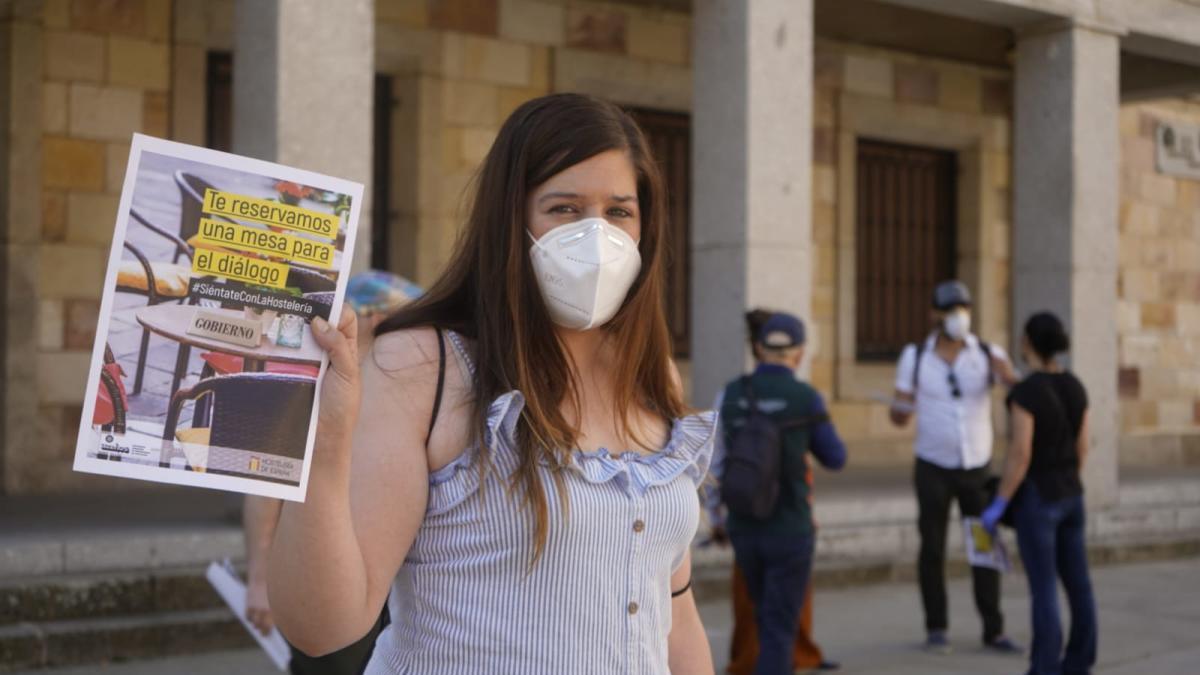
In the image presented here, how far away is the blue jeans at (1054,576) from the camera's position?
22.6 feet

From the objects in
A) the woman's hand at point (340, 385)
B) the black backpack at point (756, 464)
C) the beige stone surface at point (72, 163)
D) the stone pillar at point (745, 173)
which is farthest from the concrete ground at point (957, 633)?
the woman's hand at point (340, 385)

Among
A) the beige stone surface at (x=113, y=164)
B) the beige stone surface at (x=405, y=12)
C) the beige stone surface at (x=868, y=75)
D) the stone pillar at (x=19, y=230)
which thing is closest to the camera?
the stone pillar at (x=19, y=230)

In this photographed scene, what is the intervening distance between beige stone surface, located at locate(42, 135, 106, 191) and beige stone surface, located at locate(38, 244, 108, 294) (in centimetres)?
42

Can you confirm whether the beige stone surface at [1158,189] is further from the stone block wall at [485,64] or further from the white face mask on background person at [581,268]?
the white face mask on background person at [581,268]

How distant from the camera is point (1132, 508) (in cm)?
1189

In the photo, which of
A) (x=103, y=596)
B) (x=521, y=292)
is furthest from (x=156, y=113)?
(x=521, y=292)

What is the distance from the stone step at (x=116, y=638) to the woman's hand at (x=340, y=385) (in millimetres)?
5360

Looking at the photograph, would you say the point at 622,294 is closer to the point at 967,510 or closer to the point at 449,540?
the point at 449,540

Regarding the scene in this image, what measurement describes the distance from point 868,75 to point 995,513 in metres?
7.88

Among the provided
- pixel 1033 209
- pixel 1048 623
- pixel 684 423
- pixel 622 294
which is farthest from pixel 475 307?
pixel 1033 209

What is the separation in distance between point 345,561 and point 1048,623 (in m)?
5.64

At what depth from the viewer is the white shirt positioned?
313 inches

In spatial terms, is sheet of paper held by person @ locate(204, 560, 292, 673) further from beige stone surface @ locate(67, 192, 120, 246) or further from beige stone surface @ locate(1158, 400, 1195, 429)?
beige stone surface @ locate(1158, 400, 1195, 429)

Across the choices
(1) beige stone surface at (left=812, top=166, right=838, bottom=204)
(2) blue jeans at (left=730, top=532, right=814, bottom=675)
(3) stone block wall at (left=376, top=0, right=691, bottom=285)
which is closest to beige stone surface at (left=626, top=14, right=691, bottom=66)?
(3) stone block wall at (left=376, top=0, right=691, bottom=285)
